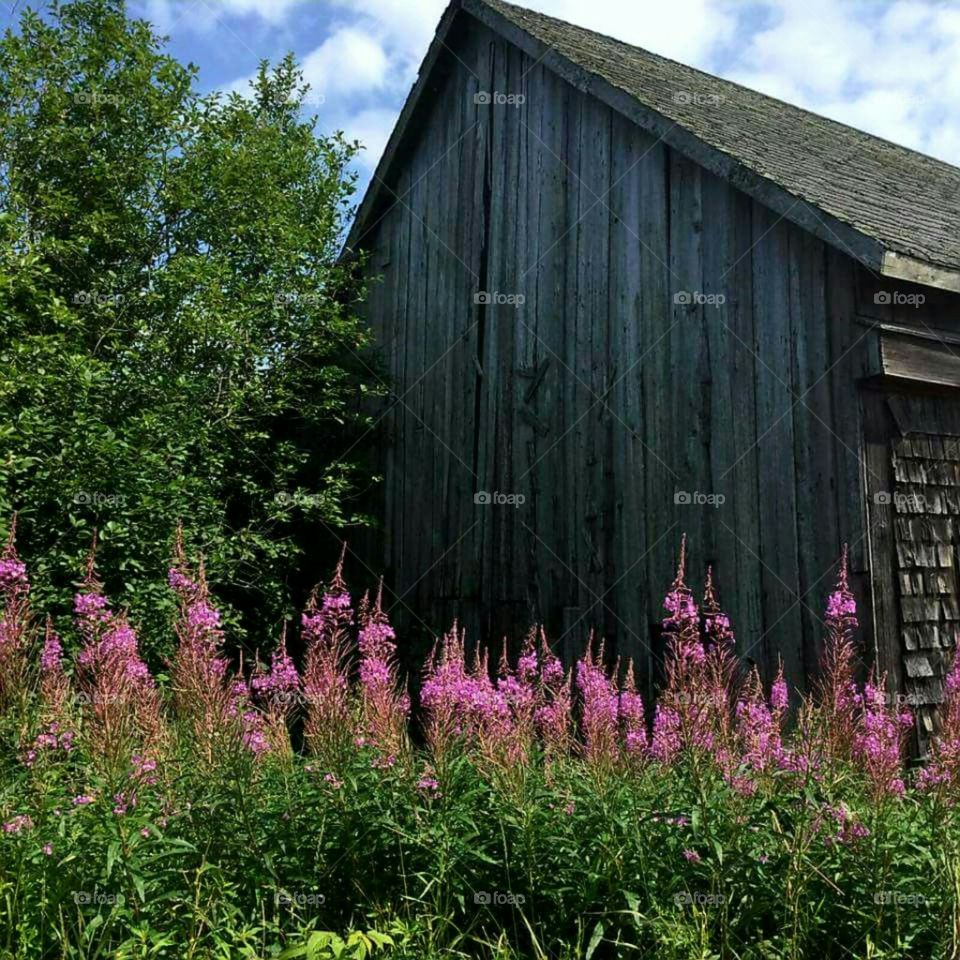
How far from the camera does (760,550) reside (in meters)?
7.42

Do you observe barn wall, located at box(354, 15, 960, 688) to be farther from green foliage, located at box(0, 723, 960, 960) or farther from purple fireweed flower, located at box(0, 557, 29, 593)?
purple fireweed flower, located at box(0, 557, 29, 593)

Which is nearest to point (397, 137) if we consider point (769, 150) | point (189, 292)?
point (189, 292)

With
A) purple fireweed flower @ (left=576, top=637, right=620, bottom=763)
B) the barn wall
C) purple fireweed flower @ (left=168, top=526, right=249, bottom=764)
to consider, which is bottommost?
purple fireweed flower @ (left=576, top=637, right=620, bottom=763)

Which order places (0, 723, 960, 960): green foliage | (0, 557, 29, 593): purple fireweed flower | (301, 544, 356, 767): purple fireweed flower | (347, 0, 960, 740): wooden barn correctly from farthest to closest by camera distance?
(347, 0, 960, 740): wooden barn, (0, 557, 29, 593): purple fireweed flower, (301, 544, 356, 767): purple fireweed flower, (0, 723, 960, 960): green foliage

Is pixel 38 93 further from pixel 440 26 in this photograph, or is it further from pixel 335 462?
pixel 335 462

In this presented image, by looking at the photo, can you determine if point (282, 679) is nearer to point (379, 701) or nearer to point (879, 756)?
point (379, 701)

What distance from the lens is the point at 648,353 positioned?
28.2 feet

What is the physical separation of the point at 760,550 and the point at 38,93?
10.2 metres

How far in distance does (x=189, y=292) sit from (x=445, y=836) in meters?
9.06

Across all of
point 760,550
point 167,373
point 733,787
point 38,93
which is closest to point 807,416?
point 760,550

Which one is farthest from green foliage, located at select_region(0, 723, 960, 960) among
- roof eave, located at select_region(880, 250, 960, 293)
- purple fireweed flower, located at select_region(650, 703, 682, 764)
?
roof eave, located at select_region(880, 250, 960, 293)

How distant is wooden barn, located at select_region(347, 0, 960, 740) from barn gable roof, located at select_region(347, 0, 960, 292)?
1.4 inches

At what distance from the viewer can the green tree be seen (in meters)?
10.7

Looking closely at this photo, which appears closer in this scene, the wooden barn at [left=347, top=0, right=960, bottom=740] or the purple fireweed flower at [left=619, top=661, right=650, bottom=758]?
the purple fireweed flower at [left=619, top=661, right=650, bottom=758]
